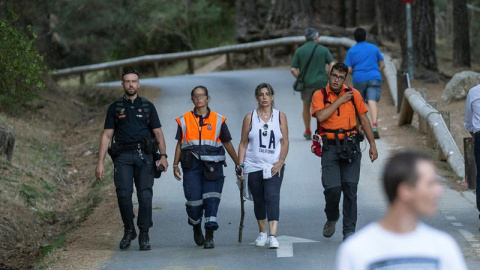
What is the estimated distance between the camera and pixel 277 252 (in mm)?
9562

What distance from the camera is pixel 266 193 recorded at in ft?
32.0

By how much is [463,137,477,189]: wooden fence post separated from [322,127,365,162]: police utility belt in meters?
3.65

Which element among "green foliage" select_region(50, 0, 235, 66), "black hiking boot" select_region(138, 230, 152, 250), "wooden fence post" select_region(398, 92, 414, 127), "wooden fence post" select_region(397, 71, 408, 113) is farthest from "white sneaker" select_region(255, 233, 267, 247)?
"green foliage" select_region(50, 0, 235, 66)

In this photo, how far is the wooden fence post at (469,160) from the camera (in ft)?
41.8

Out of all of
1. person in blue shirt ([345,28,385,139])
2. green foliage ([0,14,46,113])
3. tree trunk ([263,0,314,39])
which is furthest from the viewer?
tree trunk ([263,0,314,39])

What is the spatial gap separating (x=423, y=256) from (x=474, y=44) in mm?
39004

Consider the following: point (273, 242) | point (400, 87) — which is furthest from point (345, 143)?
point (400, 87)

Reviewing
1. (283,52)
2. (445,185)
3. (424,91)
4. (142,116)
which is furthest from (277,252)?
(283,52)

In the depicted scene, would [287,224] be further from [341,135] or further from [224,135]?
[341,135]

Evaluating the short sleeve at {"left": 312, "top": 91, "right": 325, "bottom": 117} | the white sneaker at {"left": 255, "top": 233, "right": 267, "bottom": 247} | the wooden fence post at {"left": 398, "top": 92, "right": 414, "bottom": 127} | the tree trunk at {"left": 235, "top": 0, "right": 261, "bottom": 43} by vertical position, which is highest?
the tree trunk at {"left": 235, "top": 0, "right": 261, "bottom": 43}

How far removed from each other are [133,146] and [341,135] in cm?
213

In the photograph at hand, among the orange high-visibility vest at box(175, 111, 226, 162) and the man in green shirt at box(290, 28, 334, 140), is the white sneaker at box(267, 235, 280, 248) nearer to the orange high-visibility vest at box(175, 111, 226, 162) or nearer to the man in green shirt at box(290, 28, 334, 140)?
the orange high-visibility vest at box(175, 111, 226, 162)

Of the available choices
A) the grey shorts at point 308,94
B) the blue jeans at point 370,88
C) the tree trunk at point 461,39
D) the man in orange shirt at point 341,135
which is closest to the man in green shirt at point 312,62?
the grey shorts at point 308,94

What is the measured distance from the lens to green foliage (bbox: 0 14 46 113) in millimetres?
12914
